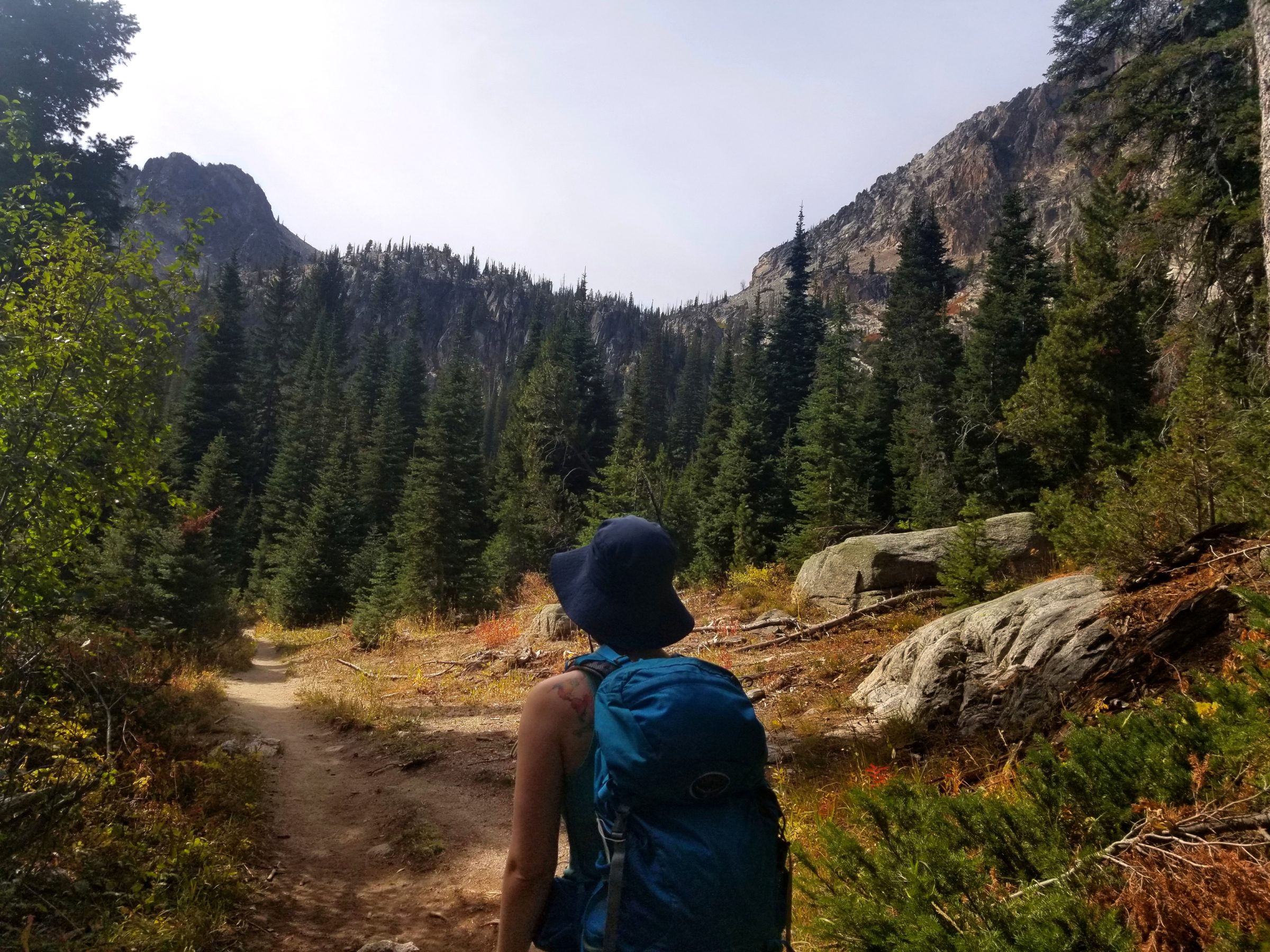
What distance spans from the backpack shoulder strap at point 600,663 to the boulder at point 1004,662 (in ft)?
16.5

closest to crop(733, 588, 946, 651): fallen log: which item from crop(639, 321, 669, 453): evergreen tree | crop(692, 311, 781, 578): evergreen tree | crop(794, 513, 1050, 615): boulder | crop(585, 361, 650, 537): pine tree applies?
crop(794, 513, 1050, 615): boulder

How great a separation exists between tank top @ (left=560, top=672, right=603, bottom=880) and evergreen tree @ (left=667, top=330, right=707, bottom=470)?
48226 mm

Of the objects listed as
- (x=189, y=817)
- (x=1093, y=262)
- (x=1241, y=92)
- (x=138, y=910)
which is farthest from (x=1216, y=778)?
(x=1093, y=262)

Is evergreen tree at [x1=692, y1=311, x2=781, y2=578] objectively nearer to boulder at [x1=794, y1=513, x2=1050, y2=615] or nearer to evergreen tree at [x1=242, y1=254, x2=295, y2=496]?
boulder at [x1=794, y1=513, x2=1050, y2=615]

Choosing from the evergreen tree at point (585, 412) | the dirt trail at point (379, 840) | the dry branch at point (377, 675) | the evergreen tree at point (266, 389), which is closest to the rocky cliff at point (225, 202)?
the evergreen tree at point (266, 389)

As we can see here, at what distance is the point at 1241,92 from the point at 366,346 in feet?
188

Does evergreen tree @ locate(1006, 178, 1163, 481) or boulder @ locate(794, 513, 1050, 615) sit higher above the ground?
evergreen tree @ locate(1006, 178, 1163, 481)

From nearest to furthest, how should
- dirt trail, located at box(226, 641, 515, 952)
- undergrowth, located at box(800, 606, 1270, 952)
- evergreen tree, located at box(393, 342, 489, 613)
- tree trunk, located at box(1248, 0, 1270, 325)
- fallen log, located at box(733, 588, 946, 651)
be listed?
undergrowth, located at box(800, 606, 1270, 952) < dirt trail, located at box(226, 641, 515, 952) < tree trunk, located at box(1248, 0, 1270, 325) < fallen log, located at box(733, 588, 946, 651) < evergreen tree, located at box(393, 342, 489, 613)

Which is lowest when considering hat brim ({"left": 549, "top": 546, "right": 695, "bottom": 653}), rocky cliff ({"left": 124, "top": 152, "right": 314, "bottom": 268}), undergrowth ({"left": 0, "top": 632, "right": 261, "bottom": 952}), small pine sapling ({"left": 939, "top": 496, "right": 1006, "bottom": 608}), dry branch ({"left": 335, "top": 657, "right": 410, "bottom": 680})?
dry branch ({"left": 335, "top": 657, "right": 410, "bottom": 680})

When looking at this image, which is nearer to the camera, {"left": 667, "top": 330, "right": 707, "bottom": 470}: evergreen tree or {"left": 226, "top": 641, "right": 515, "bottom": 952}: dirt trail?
{"left": 226, "top": 641, "right": 515, "bottom": 952}: dirt trail

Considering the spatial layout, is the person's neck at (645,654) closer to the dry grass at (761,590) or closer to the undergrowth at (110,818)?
the undergrowth at (110,818)

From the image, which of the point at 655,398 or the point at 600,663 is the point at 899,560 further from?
the point at 655,398

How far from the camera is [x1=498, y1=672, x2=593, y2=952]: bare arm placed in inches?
65.9

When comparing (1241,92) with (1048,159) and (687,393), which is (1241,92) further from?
(1048,159)
